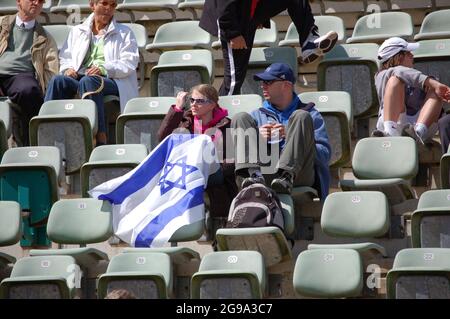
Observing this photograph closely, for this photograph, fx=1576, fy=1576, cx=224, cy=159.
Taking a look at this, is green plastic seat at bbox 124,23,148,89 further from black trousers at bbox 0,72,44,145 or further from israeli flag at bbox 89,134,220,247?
israeli flag at bbox 89,134,220,247

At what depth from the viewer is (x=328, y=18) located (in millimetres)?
12375

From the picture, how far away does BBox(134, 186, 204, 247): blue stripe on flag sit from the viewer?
9.83 m

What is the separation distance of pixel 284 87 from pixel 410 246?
1.32 m

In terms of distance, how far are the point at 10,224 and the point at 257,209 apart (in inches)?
63.9

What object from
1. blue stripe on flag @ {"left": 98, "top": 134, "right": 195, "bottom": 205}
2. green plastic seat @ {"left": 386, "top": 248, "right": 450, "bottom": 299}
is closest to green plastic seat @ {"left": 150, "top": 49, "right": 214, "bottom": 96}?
blue stripe on flag @ {"left": 98, "top": 134, "right": 195, "bottom": 205}

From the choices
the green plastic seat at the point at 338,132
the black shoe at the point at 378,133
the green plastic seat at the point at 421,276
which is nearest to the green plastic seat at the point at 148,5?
the green plastic seat at the point at 338,132

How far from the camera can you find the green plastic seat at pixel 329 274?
29.4 feet

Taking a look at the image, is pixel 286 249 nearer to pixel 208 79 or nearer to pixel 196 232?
pixel 196 232

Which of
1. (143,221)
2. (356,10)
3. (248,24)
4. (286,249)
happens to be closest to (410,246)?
(286,249)

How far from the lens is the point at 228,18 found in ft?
36.9

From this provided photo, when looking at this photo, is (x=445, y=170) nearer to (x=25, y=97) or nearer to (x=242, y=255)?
(x=242, y=255)

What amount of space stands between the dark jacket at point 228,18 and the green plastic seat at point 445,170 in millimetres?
2054

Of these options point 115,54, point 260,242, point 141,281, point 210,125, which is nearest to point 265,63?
point 115,54

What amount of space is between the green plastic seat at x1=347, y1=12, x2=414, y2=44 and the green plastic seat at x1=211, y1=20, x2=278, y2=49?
0.62 meters
